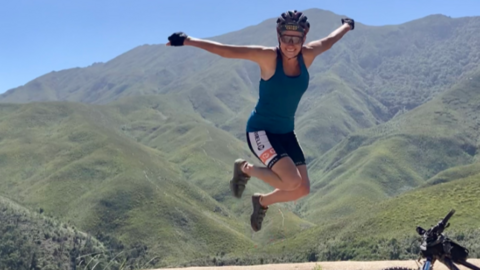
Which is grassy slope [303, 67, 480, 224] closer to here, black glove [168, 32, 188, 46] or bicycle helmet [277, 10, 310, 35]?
bicycle helmet [277, 10, 310, 35]

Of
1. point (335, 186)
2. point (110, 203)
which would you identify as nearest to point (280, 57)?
point (110, 203)

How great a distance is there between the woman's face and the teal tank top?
4.5 inches

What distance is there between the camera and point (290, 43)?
6.40 m

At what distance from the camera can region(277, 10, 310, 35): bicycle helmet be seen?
642cm

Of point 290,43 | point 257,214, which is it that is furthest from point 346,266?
point 290,43

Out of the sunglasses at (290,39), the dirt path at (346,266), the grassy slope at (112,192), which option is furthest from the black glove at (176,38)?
the grassy slope at (112,192)

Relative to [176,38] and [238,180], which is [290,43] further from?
[238,180]

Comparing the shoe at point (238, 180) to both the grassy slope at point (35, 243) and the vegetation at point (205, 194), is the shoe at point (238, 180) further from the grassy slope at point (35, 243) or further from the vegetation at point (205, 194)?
the grassy slope at point (35, 243)

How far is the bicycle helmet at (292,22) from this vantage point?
253 inches

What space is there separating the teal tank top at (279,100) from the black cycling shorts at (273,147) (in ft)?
0.28

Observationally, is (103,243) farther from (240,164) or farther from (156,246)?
(240,164)

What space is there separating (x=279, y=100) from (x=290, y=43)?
747 millimetres

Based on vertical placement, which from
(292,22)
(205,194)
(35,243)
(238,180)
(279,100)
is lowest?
(205,194)

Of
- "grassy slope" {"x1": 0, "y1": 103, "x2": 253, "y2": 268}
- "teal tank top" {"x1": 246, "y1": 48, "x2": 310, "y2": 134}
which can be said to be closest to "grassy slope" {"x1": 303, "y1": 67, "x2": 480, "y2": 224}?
"grassy slope" {"x1": 0, "y1": 103, "x2": 253, "y2": 268}
